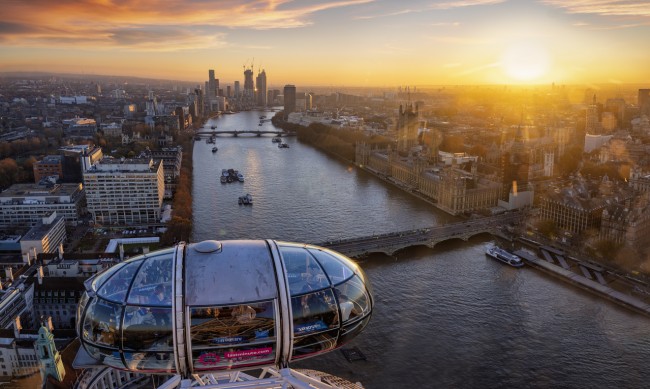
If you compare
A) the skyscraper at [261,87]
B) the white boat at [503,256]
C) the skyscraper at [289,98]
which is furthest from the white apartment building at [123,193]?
the skyscraper at [261,87]

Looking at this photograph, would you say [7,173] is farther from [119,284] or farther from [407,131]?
[119,284]

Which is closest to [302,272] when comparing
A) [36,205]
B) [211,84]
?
[36,205]

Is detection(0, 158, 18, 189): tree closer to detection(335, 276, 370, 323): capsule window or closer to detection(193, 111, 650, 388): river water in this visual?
detection(193, 111, 650, 388): river water

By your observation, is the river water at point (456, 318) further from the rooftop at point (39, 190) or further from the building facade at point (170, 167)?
the rooftop at point (39, 190)

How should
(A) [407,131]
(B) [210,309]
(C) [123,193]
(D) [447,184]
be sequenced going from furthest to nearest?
(A) [407,131]
(D) [447,184]
(C) [123,193]
(B) [210,309]

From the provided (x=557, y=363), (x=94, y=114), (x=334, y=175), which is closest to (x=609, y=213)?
(x=557, y=363)

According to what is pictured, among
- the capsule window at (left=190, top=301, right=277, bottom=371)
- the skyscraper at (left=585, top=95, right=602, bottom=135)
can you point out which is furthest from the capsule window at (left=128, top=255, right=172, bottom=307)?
the skyscraper at (left=585, top=95, right=602, bottom=135)
